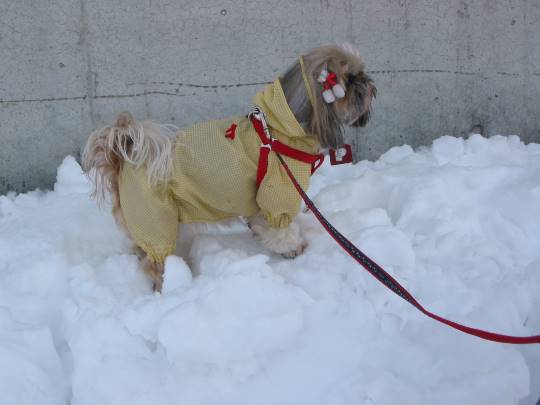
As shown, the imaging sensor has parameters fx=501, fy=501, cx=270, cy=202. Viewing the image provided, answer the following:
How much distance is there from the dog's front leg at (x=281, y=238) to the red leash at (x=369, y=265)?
340 mm

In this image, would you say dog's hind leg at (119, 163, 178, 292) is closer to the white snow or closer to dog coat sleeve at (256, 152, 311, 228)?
the white snow

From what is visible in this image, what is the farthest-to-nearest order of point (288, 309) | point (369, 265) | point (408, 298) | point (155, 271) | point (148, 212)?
point (155, 271)
point (148, 212)
point (288, 309)
point (369, 265)
point (408, 298)

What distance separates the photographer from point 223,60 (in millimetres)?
3203

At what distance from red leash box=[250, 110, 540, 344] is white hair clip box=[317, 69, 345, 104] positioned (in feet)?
0.98

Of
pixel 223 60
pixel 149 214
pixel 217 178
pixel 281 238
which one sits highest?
pixel 223 60

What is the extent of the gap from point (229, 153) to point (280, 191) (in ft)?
0.90

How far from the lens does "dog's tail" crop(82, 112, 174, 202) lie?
2.10 meters

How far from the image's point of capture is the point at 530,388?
1752mm

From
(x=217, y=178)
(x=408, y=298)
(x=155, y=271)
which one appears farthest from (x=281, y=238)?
(x=408, y=298)

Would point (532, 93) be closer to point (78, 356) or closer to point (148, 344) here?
point (148, 344)

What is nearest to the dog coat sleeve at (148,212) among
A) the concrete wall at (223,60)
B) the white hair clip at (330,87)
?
the white hair clip at (330,87)

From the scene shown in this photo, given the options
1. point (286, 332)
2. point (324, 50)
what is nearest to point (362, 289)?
point (286, 332)

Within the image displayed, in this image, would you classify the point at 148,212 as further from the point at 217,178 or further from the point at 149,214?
the point at 217,178

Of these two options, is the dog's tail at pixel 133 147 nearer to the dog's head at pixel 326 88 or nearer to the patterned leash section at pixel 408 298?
the dog's head at pixel 326 88
